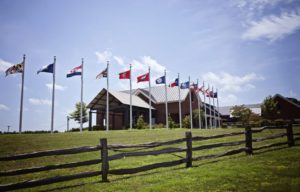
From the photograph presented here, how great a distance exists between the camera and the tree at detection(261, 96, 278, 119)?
2052 inches

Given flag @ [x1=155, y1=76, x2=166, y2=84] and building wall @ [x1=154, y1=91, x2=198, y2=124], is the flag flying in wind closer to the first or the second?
flag @ [x1=155, y1=76, x2=166, y2=84]

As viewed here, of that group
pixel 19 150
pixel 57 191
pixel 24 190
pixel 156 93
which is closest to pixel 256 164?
pixel 57 191

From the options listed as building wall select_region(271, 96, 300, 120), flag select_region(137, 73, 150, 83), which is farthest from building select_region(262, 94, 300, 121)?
flag select_region(137, 73, 150, 83)

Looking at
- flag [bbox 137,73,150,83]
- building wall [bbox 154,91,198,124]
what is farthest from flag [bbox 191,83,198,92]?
flag [bbox 137,73,150,83]

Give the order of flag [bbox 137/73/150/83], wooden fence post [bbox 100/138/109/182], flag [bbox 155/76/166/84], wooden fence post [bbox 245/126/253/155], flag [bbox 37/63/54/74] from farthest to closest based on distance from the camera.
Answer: flag [bbox 155/76/166/84] < flag [bbox 137/73/150/83] < flag [bbox 37/63/54/74] < wooden fence post [bbox 245/126/253/155] < wooden fence post [bbox 100/138/109/182]

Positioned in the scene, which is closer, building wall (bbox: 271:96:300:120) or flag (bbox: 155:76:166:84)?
flag (bbox: 155:76:166:84)

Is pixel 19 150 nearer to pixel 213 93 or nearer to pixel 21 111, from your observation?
pixel 21 111

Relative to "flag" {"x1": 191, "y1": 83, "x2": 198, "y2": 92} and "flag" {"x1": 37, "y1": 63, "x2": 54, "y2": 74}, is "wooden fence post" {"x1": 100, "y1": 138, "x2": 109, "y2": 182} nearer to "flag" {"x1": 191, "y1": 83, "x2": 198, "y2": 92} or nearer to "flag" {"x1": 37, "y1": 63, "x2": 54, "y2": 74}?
"flag" {"x1": 37, "y1": 63, "x2": 54, "y2": 74}

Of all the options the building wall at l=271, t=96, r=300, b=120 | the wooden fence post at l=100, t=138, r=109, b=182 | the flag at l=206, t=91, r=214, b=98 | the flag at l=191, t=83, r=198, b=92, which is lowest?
the wooden fence post at l=100, t=138, r=109, b=182

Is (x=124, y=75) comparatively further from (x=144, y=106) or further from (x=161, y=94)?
(x=161, y=94)

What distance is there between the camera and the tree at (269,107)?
52.1 meters

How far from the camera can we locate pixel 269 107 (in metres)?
52.2

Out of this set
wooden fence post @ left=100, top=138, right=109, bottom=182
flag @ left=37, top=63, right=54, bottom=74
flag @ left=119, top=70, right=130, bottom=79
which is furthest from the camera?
flag @ left=119, top=70, right=130, bottom=79

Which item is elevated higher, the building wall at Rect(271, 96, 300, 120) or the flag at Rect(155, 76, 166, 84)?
the flag at Rect(155, 76, 166, 84)
